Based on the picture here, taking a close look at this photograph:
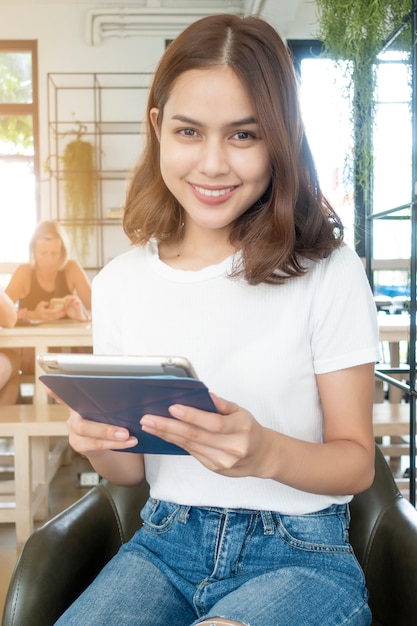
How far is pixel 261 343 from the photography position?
108 centimetres

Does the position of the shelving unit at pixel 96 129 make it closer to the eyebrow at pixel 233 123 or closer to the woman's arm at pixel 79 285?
the woman's arm at pixel 79 285

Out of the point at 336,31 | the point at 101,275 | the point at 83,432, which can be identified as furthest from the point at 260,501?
the point at 336,31

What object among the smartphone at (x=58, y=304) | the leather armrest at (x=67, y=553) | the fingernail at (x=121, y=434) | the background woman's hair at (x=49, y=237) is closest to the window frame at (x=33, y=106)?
the background woman's hair at (x=49, y=237)

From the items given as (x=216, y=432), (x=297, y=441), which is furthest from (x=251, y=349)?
(x=216, y=432)

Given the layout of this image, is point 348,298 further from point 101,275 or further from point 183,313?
point 101,275

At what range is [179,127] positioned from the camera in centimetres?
108

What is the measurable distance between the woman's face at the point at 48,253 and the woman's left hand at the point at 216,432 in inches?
139

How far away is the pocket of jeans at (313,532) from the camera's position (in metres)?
1.02

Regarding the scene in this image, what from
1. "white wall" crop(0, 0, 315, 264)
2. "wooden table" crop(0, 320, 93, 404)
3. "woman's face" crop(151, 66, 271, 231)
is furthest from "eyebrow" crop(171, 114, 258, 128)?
"white wall" crop(0, 0, 315, 264)

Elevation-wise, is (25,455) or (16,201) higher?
(16,201)

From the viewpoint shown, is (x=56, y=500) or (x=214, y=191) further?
(x=56, y=500)

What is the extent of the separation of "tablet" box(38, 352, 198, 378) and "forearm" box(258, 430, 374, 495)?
0.20 meters

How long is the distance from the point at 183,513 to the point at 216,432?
319 mm

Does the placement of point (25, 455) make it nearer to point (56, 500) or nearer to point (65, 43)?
point (56, 500)
